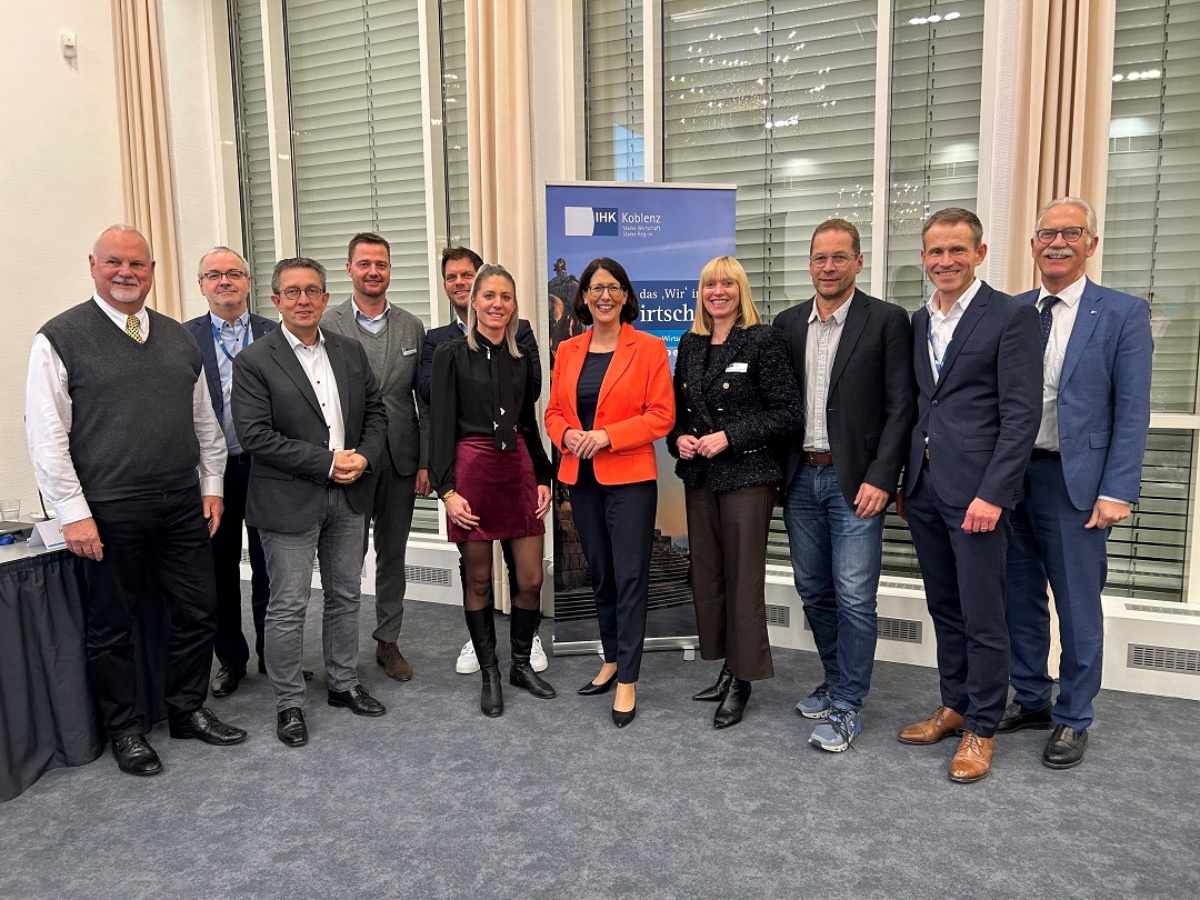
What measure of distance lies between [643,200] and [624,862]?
105 inches

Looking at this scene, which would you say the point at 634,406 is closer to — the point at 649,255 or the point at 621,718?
the point at 649,255

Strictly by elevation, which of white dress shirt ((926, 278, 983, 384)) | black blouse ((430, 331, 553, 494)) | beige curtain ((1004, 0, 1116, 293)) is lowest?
black blouse ((430, 331, 553, 494))

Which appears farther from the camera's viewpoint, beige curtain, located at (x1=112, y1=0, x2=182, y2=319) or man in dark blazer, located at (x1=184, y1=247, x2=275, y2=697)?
beige curtain, located at (x1=112, y1=0, x2=182, y2=319)

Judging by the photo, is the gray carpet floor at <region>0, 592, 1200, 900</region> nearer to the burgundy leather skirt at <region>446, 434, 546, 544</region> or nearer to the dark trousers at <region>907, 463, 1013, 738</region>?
the dark trousers at <region>907, 463, 1013, 738</region>

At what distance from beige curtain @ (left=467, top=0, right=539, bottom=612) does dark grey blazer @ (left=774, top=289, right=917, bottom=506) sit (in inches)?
80.6

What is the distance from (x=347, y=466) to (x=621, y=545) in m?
1.05

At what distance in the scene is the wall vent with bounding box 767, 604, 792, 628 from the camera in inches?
154

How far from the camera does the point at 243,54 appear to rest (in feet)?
17.5

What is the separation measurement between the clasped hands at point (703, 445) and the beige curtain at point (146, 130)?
3898 millimetres

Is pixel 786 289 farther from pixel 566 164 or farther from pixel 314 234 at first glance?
pixel 314 234

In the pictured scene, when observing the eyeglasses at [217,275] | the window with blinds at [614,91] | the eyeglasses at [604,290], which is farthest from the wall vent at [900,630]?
the eyeglasses at [217,275]

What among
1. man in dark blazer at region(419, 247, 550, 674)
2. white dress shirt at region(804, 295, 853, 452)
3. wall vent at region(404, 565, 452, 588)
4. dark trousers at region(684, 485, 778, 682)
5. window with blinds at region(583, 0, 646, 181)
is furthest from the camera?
wall vent at region(404, 565, 452, 588)

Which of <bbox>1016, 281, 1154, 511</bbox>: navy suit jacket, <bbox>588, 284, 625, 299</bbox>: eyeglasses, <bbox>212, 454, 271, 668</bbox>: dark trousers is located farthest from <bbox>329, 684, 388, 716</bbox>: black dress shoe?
<bbox>1016, 281, 1154, 511</bbox>: navy suit jacket

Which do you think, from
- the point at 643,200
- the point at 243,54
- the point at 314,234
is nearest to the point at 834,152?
the point at 643,200
